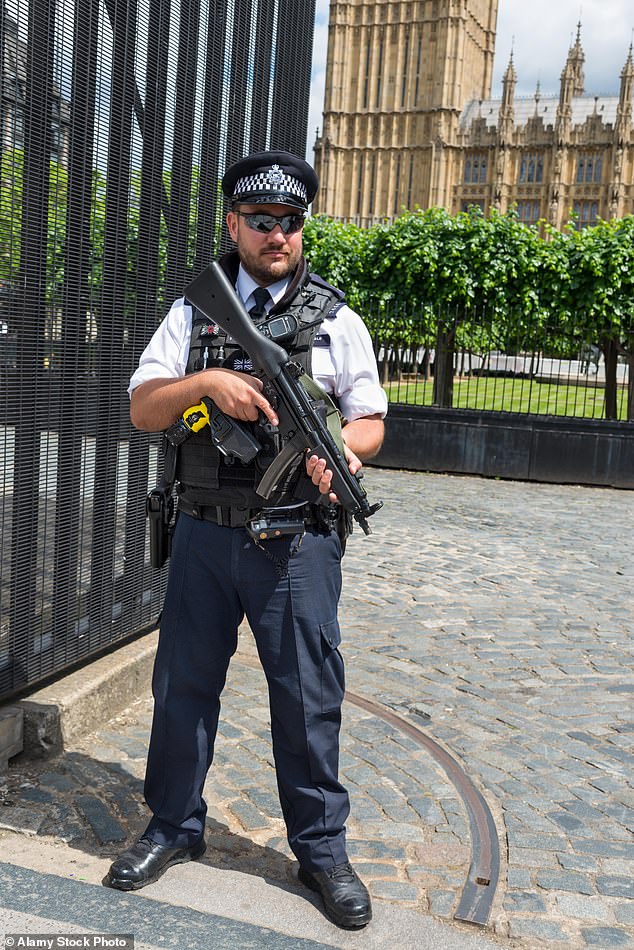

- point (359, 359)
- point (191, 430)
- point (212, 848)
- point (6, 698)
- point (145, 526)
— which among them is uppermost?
point (359, 359)

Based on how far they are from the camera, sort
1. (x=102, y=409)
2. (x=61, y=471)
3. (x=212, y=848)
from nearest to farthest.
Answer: (x=212, y=848) < (x=61, y=471) < (x=102, y=409)

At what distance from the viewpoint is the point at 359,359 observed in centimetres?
298

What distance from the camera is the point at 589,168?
86375 mm

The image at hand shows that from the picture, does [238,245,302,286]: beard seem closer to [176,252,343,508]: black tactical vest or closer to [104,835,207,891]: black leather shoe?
[176,252,343,508]: black tactical vest

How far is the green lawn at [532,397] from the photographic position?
14.2 meters

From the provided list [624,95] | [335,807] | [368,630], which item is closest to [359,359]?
[335,807]

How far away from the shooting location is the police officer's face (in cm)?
284

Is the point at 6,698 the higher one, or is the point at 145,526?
the point at 145,526

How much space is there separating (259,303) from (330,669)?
1137 millimetres

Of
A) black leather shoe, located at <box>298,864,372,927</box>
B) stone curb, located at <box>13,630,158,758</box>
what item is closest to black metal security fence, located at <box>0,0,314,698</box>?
stone curb, located at <box>13,630,158,758</box>

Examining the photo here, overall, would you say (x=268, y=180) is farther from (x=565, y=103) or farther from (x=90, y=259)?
(x=565, y=103)

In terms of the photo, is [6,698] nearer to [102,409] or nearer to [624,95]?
[102,409]

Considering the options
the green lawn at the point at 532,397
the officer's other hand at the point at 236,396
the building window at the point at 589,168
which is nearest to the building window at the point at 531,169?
the building window at the point at 589,168

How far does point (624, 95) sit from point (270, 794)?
302 feet
